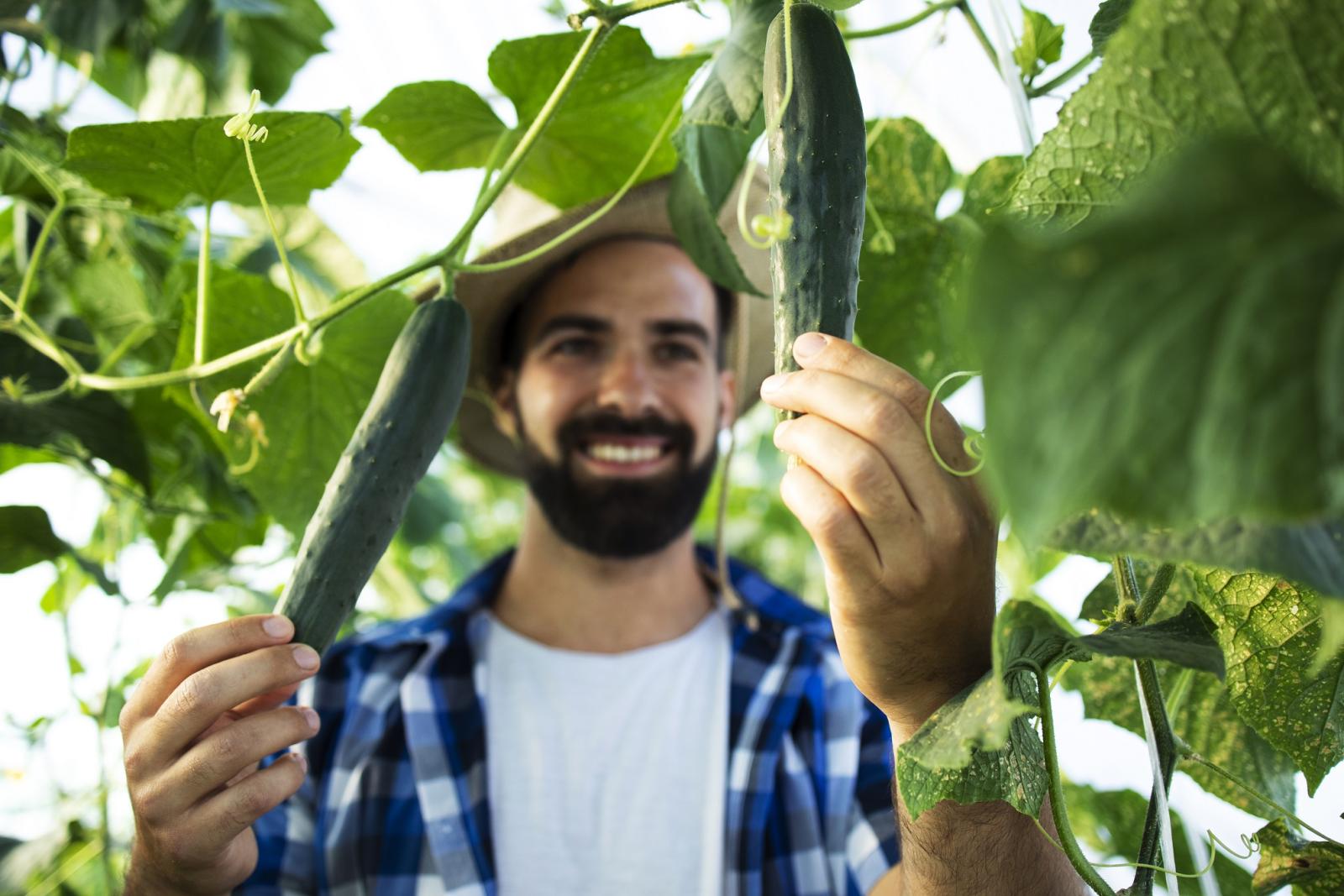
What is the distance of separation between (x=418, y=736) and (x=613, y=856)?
32 centimetres

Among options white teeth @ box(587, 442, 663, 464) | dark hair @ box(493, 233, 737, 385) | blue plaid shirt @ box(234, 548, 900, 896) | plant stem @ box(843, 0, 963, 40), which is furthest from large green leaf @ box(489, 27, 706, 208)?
blue plaid shirt @ box(234, 548, 900, 896)

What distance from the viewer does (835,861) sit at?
134 centimetres

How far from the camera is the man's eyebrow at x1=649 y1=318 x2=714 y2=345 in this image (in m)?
1.51

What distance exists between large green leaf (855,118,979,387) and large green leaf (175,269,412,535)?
398mm

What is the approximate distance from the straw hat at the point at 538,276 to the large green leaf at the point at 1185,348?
2.24 feet

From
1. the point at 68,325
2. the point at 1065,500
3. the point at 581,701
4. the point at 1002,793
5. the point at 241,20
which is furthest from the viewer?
the point at 581,701

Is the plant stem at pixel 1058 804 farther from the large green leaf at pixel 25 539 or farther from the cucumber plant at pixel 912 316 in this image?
the large green leaf at pixel 25 539

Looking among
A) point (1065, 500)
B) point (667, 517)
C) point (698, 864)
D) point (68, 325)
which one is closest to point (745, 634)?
point (667, 517)

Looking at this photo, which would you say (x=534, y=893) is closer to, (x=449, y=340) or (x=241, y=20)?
(x=449, y=340)

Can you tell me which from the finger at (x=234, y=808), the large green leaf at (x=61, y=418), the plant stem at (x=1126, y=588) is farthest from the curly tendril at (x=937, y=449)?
the large green leaf at (x=61, y=418)

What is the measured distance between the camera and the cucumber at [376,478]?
0.62 meters

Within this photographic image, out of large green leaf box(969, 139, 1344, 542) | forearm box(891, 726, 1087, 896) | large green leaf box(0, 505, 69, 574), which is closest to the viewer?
large green leaf box(969, 139, 1344, 542)

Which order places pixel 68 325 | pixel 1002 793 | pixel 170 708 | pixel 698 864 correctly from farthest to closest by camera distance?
pixel 698 864
pixel 68 325
pixel 170 708
pixel 1002 793

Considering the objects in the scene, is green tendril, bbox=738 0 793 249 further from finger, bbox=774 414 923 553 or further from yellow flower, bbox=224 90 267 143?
yellow flower, bbox=224 90 267 143
